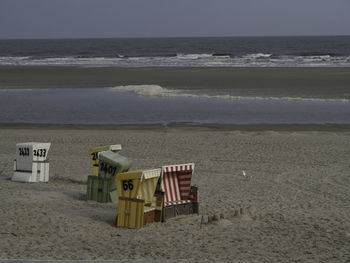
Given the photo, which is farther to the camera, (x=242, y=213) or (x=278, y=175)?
(x=278, y=175)

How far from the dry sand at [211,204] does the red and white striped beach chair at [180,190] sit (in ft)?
0.81

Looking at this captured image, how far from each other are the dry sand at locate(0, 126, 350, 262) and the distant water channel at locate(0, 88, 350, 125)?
3157mm

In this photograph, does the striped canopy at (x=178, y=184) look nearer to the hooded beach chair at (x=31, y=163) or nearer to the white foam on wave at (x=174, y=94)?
the hooded beach chair at (x=31, y=163)

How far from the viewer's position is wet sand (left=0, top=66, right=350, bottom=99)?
30.3m

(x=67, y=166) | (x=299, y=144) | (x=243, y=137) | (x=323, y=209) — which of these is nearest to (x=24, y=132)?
(x=67, y=166)

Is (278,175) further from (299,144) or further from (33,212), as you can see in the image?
(33,212)

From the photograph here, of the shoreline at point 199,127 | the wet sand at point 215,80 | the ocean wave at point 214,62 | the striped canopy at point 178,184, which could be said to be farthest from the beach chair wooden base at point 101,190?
the ocean wave at point 214,62

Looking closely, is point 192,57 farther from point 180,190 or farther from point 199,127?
point 180,190

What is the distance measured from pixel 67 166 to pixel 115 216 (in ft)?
15.3

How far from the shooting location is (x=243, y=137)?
18.0m

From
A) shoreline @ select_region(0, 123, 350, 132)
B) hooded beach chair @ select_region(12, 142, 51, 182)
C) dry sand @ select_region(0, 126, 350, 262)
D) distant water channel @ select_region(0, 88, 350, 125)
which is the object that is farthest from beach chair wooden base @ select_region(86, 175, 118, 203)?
distant water channel @ select_region(0, 88, 350, 125)

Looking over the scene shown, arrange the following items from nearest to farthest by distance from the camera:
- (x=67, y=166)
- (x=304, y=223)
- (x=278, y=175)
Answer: (x=304, y=223) < (x=278, y=175) < (x=67, y=166)

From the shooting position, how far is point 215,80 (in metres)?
36.6

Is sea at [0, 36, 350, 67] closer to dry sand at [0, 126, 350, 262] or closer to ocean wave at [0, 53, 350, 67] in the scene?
ocean wave at [0, 53, 350, 67]
